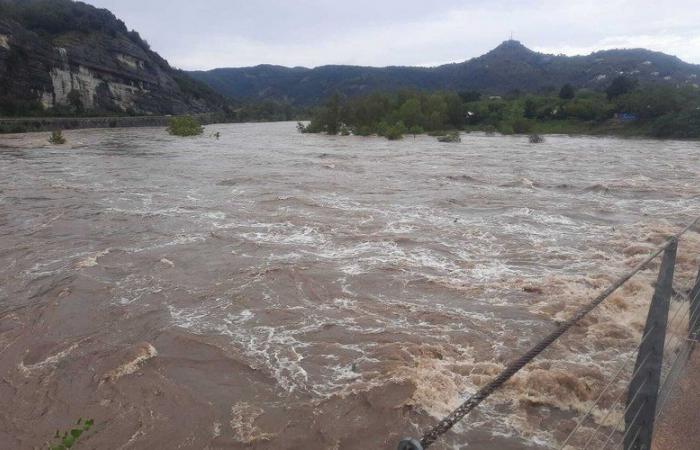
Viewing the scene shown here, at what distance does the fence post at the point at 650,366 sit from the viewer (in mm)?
2611

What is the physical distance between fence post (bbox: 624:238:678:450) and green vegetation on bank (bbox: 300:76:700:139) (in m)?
53.2

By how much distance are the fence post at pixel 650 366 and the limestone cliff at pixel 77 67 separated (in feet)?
276

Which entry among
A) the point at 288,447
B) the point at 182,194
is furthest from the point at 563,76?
the point at 288,447

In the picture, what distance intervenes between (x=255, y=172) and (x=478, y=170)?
1253 centimetres

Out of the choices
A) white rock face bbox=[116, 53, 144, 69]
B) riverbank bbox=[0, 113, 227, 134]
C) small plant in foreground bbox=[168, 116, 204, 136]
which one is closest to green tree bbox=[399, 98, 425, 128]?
small plant in foreground bbox=[168, 116, 204, 136]

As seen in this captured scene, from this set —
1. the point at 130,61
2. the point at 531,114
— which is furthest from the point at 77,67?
the point at 531,114

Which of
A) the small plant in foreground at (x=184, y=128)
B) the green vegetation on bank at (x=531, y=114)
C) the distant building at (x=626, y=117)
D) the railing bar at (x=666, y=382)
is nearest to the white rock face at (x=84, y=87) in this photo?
the small plant in foreground at (x=184, y=128)

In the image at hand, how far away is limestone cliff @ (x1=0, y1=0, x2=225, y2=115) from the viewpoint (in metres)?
74.4

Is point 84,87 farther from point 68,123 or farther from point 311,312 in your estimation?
point 311,312

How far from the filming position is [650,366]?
9.00ft

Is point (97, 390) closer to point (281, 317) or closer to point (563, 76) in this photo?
point (281, 317)

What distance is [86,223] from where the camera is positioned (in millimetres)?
14555

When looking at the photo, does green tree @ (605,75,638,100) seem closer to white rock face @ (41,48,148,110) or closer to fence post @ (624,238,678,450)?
fence post @ (624,238,678,450)

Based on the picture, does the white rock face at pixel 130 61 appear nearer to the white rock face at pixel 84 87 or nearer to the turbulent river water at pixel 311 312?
the white rock face at pixel 84 87
